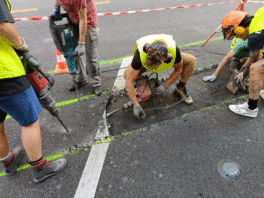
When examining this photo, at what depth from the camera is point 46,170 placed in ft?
6.32

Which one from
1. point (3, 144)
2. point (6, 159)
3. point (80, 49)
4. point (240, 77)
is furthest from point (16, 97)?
point (240, 77)

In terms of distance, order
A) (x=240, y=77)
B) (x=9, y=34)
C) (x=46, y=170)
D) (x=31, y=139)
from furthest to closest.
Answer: (x=240, y=77)
(x=46, y=170)
(x=31, y=139)
(x=9, y=34)

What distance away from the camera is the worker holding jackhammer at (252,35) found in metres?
2.15

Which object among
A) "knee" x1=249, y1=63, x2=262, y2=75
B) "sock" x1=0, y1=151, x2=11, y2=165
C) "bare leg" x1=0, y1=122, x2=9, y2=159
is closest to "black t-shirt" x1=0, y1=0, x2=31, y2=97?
"bare leg" x1=0, y1=122, x2=9, y2=159

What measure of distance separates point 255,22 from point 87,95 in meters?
Result: 2.83

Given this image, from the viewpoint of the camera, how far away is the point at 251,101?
8.15 feet

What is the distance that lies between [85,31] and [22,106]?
4.77 ft

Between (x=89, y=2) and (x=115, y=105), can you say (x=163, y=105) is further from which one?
(x=89, y=2)

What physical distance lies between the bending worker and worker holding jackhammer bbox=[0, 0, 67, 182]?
3.06 metres

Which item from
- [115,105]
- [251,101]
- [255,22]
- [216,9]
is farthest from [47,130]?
[216,9]

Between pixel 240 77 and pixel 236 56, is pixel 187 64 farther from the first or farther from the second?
pixel 236 56

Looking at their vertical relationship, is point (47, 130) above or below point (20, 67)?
below

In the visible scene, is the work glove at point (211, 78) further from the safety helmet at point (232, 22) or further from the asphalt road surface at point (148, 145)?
the safety helmet at point (232, 22)

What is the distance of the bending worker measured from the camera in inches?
122
